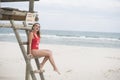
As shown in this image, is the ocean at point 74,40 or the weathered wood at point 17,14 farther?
the ocean at point 74,40

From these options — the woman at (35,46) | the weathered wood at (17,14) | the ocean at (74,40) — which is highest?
the weathered wood at (17,14)

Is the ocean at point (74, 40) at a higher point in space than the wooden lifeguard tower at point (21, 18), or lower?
lower

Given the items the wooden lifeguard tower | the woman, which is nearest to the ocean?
the wooden lifeguard tower

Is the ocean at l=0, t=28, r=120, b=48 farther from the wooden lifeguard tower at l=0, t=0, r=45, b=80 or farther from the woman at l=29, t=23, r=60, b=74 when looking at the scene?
the woman at l=29, t=23, r=60, b=74

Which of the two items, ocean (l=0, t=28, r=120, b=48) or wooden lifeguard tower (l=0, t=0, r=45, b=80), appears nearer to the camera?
wooden lifeguard tower (l=0, t=0, r=45, b=80)

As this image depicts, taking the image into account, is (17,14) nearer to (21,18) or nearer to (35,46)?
(21,18)

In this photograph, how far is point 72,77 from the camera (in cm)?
1405

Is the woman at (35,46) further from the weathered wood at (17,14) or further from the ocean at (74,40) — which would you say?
the ocean at (74,40)

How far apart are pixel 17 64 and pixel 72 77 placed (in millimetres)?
4005

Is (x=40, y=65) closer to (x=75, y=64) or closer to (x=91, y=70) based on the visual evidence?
(x=91, y=70)

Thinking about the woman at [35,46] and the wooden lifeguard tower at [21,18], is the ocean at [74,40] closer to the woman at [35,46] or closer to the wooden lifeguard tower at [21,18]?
the wooden lifeguard tower at [21,18]

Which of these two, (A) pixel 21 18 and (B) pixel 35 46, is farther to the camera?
(A) pixel 21 18

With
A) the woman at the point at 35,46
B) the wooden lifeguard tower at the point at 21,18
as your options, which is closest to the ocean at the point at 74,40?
the wooden lifeguard tower at the point at 21,18

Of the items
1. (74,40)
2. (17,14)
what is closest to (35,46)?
(17,14)
